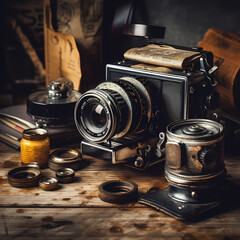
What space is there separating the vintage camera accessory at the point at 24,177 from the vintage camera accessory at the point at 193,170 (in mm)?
303

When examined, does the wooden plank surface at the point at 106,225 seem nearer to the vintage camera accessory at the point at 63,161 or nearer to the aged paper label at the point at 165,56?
the vintage camera accessory at the point at 63,161

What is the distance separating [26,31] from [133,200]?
1.00 m

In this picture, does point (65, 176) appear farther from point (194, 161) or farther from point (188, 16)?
point (188, 16)

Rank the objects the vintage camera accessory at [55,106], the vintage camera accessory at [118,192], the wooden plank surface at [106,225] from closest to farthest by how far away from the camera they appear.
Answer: the wooden plank surface at [106,225] → the vintage camera accessory at [118,192] → the vintage camera accessory at [55,106]

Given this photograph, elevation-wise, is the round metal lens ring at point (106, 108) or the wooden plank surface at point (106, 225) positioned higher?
the round metal lens ring at point (106, 108)

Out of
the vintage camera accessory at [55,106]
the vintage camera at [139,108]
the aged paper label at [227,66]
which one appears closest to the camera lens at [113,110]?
the vintage camera at [139,108]

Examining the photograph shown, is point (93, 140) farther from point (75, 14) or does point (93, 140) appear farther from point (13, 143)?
point (75, 14)

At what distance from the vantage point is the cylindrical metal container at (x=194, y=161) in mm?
1035

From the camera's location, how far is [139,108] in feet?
4.08

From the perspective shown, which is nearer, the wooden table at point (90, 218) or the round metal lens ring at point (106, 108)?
the wooden table at point (90, 218)

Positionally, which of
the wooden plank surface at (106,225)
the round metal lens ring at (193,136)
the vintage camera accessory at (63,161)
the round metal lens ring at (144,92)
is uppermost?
the round metal lens ring at (144,92)

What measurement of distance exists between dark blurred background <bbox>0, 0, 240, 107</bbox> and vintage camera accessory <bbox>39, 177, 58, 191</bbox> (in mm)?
620

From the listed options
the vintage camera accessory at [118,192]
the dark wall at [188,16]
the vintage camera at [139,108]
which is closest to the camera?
the vintage camera accessory at [118,192]

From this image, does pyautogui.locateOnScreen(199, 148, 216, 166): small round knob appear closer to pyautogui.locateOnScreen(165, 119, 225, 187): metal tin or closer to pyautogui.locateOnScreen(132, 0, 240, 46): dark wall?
pyautogui.locateOnScreen(165, 119, 225, 187): metal tin
